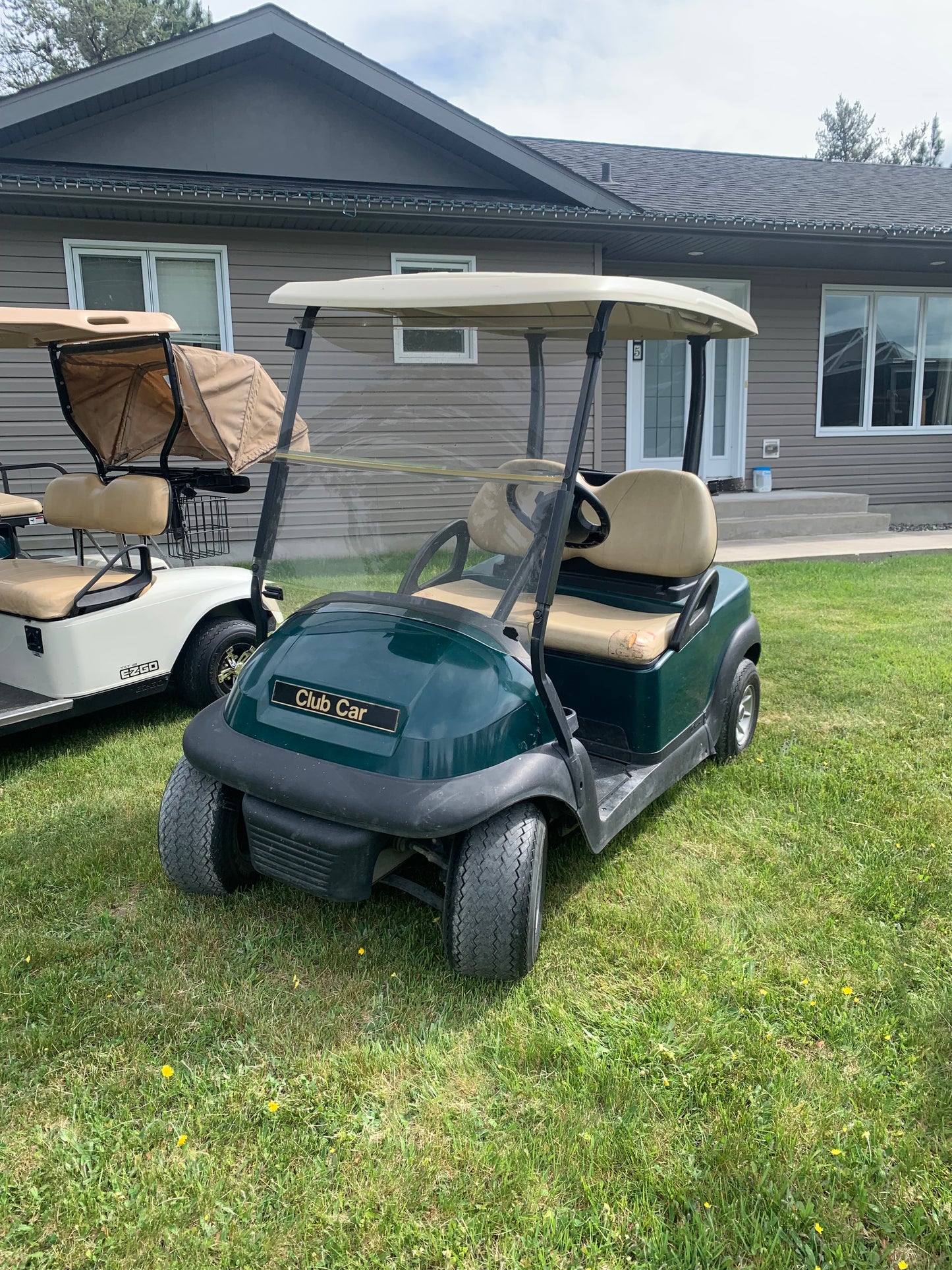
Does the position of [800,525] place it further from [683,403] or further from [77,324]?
[77,324]


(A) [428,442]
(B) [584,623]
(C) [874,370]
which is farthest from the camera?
(C) [874,370]

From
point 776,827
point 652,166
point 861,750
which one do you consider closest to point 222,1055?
point 776,827

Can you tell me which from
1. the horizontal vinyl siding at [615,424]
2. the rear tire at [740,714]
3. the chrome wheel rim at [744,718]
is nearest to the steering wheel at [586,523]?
the rear tire at [740,714]

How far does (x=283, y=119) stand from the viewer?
8.12 meters

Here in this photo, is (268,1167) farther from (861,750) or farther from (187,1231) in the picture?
(861,750)

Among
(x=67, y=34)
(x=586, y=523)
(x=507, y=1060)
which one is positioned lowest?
(x=507, y=1060)

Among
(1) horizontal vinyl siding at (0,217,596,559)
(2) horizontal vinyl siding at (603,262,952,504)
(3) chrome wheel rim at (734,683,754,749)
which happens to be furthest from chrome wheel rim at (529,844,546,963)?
(2) horizontal vinyl siding at (603,262,952,504)

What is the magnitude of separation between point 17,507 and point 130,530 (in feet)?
5.10

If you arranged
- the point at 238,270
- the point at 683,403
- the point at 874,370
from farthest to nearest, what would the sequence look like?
1. the point at 874,370
2. the point at 683,403
3. the point at 238,270

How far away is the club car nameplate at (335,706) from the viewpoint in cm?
218

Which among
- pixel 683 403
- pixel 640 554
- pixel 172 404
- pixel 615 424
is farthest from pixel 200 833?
pixel 683 403

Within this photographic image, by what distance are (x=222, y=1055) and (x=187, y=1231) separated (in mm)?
442

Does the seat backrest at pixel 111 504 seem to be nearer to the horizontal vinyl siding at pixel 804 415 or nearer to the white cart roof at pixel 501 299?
the white cart roof at pixel 501 299

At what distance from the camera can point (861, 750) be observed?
3680 millimetres
